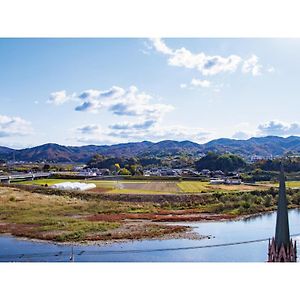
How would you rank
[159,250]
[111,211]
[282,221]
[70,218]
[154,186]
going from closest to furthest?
[282,221] → [159,250] → [70,218] → [154,186] → [111,211]

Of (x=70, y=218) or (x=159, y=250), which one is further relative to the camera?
(x=70, y=218)

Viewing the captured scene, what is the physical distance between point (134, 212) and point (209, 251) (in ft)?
4.09

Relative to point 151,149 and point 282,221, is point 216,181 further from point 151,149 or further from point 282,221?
point 282,221

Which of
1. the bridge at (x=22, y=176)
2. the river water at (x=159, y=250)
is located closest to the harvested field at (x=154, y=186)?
the river water at (x=159, y=250)

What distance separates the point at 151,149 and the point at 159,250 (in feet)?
4.20

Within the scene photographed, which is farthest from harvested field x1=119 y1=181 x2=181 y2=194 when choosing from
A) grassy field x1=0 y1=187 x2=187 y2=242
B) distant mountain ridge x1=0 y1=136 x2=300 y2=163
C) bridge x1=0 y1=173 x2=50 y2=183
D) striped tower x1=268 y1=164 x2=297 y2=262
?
striped tower x1=268 y1=164 x2=297 y2=262

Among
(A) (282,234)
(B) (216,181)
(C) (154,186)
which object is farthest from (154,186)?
(A) (282,234)

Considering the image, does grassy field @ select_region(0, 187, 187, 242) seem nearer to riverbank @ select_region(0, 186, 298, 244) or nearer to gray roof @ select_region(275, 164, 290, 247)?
riverbank @ select_region(0, 186, 298, 244)

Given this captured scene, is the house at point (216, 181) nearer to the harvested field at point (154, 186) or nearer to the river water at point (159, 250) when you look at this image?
the harvested field at point (154, 186)

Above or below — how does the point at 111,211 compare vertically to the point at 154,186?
below

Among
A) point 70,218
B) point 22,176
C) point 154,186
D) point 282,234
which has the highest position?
point 22,176

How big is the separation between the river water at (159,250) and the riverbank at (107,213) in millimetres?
157

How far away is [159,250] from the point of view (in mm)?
5715
